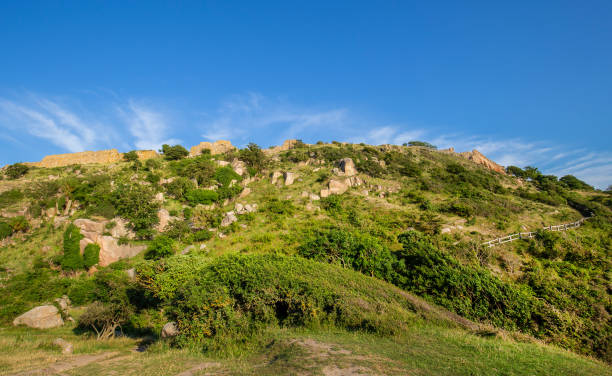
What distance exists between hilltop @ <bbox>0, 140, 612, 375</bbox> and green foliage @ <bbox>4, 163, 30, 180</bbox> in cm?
21

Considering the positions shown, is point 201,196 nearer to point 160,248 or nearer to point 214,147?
point 160,248

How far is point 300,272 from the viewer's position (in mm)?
13141

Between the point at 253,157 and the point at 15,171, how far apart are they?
4139 centimetres

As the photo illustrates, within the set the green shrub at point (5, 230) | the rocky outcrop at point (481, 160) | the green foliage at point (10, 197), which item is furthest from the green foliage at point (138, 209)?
the rocky outcrop at point (481, 160)

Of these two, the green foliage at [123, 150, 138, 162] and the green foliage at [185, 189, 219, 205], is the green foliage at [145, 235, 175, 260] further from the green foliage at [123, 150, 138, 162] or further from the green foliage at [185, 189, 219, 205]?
the green foliage at [123, 150, 138, 162]

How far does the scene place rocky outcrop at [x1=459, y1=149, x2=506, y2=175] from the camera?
71.1 m

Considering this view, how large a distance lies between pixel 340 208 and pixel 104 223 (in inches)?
1174

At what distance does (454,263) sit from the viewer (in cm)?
1567

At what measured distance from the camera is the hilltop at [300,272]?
29.5 feet

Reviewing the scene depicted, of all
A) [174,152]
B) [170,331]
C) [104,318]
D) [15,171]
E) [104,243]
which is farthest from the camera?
[174,152]

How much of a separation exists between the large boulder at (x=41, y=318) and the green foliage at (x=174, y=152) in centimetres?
4459

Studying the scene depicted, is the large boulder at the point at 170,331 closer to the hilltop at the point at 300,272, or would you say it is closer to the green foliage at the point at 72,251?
the hilltop at the point at 300,272

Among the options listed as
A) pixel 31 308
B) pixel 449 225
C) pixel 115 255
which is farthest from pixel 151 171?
pixel 449 225

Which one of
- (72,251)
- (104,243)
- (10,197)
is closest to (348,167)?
(104,243)
